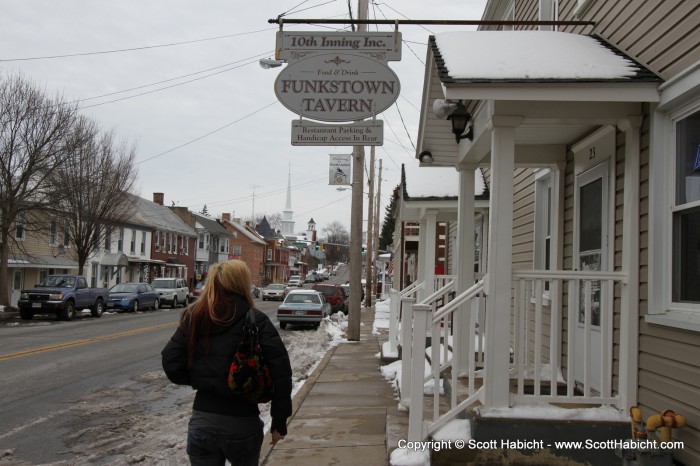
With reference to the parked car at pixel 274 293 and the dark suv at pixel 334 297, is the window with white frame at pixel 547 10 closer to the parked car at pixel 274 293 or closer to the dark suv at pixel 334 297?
the dark suv at pixel 334 297

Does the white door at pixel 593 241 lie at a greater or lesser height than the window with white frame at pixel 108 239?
lesser

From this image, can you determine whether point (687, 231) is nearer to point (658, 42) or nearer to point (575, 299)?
point (575, 299)

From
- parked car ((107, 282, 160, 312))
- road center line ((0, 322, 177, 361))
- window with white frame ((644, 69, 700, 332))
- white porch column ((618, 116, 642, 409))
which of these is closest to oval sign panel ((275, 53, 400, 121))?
white porch column ((618, 116, 642, 409))

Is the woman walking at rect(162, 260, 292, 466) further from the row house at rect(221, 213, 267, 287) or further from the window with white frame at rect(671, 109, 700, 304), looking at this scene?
the row house at rect(221, 213, 267, 287)

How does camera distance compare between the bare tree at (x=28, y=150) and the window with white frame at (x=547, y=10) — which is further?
the bare tree at (x=28, y=150)

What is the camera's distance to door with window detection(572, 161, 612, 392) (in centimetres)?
583

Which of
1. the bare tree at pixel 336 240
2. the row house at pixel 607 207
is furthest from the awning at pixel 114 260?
the bare tree at pixel 336 240

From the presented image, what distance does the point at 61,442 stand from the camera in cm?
690

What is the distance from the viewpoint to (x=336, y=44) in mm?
7434

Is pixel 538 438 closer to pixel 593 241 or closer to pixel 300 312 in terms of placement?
pixel 593 241

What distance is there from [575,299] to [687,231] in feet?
3.38

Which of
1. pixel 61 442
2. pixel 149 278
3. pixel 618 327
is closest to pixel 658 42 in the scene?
pixel 618 327

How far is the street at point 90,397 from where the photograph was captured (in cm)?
668

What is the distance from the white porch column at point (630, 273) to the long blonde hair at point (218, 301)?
10.2ft
